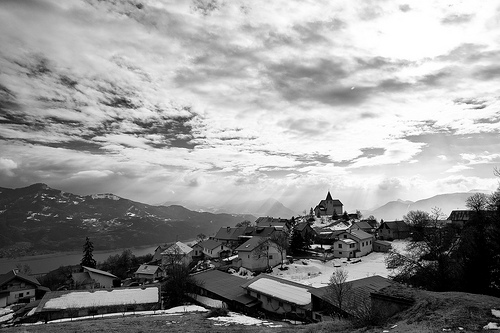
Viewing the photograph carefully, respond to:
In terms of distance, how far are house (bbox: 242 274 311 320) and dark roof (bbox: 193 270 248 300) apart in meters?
2.15

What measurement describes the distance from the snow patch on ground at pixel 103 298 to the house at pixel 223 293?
20.2 feet

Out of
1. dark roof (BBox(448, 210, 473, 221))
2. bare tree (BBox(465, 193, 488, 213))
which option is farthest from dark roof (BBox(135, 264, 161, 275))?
dark roof (BBox(448, 210, 473, 221))

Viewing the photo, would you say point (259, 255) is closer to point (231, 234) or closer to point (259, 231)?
point (259, 231)

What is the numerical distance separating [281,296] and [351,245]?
36.9m

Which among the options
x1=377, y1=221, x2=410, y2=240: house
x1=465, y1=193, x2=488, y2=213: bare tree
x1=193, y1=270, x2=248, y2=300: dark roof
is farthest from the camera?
x1=377, y1=221, x2=410, y2=240: house

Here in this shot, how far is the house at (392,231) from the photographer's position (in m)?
78.1

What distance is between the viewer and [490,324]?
8289 mm

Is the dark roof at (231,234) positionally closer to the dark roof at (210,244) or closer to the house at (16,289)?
the dark roof at (210,244)

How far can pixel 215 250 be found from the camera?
7150cm

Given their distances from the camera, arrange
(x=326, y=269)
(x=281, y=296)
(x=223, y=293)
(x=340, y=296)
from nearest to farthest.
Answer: (x=340, y=296) → (x=281, y=296) → (x=223, y=293) → (x=326, y=269)

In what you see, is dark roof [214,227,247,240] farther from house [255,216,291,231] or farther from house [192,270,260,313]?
house [192,270,260,313]

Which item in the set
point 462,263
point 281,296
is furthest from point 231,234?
point 462,263

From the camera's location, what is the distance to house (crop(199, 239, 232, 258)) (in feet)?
231

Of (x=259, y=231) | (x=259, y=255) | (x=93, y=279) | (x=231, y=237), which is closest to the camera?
(x=259, y=255)
